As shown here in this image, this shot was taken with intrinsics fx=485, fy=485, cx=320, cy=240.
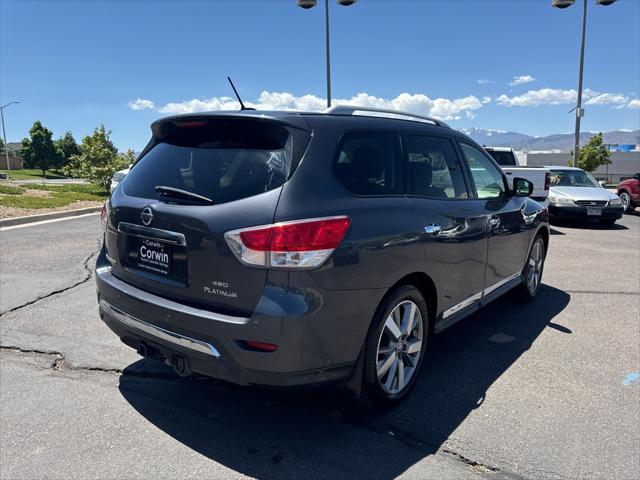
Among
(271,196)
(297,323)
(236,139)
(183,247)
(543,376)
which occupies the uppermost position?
(236,139)

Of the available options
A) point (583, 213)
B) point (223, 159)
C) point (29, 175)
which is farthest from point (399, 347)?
point (29, 175)

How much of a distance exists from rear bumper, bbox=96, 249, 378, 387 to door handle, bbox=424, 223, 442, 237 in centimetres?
72

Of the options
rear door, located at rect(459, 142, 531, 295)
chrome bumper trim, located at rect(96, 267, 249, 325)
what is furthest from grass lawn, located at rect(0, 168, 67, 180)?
rear door, located at rect(459, 142, 531, 295)

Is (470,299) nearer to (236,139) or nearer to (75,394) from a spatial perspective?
(236,139)

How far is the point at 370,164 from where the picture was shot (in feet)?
9.91

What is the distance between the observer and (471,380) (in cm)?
359

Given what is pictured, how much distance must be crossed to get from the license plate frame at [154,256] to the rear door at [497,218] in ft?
8.23

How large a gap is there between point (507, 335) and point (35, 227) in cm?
1020

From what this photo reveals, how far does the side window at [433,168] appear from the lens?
336 centimetres

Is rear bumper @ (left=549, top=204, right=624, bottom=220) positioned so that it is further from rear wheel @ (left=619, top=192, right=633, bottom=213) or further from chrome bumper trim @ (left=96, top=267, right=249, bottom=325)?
chrome bumper trim @ (left=96, top=267, right=249, bottom=325)

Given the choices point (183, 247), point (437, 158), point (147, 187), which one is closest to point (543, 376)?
point (437, 158)

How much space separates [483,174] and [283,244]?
8.76ft

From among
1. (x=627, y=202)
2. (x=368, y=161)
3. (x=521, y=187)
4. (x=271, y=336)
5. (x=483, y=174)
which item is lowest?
(x=627, y=202)

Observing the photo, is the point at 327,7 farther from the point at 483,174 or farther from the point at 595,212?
the point at 483,174
